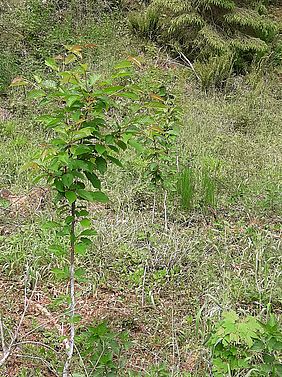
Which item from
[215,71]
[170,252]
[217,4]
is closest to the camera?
[170,252]

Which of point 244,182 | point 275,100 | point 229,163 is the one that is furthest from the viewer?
point 275,100

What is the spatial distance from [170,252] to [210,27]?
524 centimetres

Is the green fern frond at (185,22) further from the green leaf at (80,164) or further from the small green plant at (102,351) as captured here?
the small green plant at (102,351)

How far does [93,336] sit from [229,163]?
2.98m

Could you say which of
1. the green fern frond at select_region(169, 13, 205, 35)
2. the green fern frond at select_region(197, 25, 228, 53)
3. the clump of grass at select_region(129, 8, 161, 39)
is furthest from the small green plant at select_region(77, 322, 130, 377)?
the clump of grass at select_region(129, 8, 161, 39)

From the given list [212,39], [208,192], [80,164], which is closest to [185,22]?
[212,39]

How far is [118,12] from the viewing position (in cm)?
827

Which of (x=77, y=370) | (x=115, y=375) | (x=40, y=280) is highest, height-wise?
(x=115, y=375)

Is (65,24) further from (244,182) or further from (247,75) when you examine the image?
(244,182)

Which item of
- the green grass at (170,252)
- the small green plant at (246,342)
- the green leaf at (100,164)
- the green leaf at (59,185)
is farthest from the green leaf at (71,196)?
the small green plant at (246,342)

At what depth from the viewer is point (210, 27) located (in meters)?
7.31

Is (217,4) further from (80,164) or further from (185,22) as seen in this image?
(80,164)

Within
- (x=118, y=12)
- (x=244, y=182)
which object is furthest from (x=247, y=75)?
(x=244, y=182)

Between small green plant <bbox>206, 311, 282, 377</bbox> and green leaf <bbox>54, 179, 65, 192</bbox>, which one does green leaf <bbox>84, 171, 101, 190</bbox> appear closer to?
green leaf <bbox>54, 179, 65, 192</bbox>
